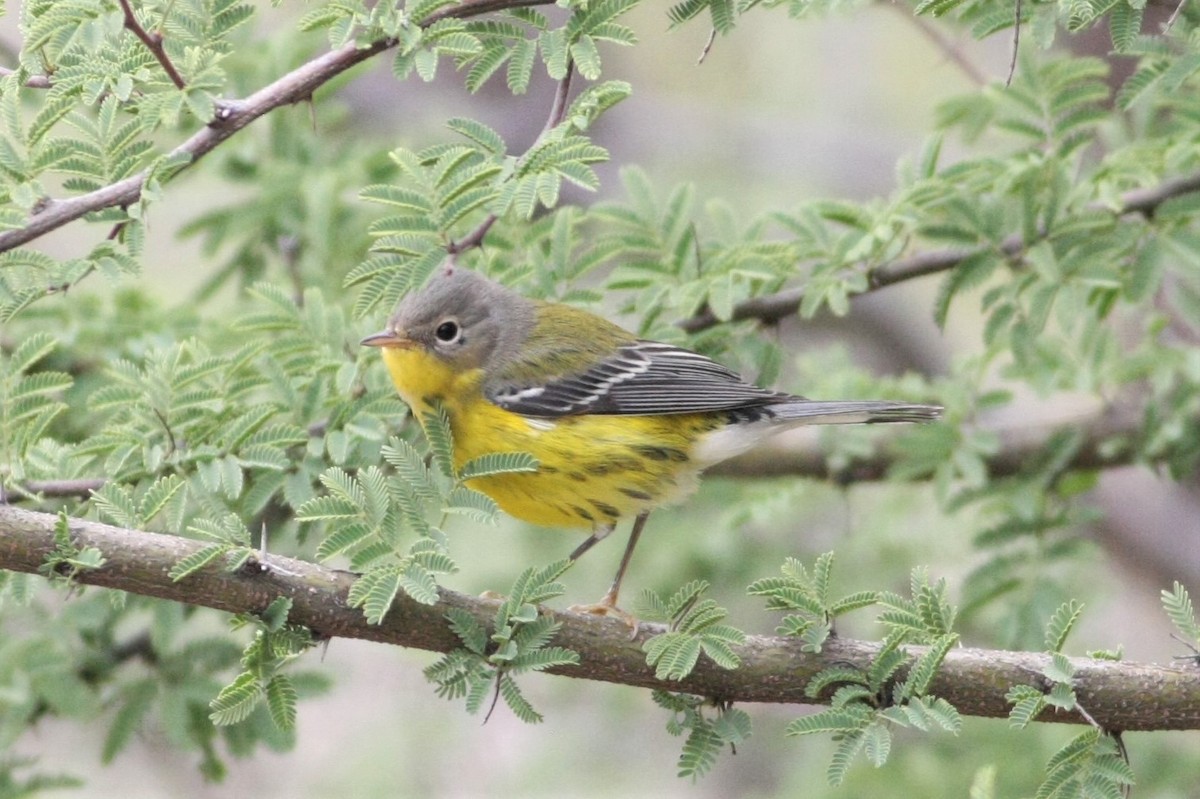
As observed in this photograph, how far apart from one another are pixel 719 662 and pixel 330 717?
24.8ft

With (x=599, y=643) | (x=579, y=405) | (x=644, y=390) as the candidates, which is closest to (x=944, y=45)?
(x=644, y=390)

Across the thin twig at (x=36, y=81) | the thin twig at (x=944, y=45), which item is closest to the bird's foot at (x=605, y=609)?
the thin twig at (x=36, y=81)

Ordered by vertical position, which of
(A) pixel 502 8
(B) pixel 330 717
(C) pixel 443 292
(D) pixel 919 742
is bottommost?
(B) pixel 330 717

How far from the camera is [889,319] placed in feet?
29.4

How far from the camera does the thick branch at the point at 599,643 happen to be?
3.15 m

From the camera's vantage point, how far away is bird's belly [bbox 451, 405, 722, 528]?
440cm

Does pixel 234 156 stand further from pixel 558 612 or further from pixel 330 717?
pixel 330 717

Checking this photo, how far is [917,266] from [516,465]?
192 centimetres

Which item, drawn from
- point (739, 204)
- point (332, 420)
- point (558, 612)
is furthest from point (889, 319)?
point (558, 612)

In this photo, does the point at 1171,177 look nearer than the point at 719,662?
No

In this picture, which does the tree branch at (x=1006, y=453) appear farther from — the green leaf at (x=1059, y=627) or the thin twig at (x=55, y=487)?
the thin twig at (x=55, y=487)

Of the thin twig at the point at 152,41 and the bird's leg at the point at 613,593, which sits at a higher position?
the thin twig at the point at 152,41

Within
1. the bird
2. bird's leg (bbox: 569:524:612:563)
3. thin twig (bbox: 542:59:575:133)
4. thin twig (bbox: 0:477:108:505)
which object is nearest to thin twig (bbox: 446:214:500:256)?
the bird

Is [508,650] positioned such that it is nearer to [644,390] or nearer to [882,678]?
[882,678]
